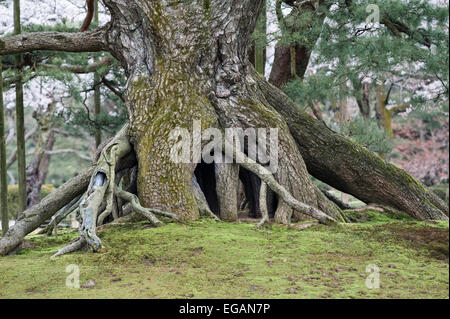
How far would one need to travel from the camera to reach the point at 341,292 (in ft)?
10.1

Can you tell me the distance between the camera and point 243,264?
3693 millimetres

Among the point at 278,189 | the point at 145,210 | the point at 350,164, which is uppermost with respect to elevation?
the point at 350,164

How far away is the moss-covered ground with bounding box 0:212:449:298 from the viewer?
315 centimetres

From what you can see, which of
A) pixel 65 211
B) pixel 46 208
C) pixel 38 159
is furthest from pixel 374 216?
pixel 38 159

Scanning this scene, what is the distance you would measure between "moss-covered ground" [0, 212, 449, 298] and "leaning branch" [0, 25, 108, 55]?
7.93ft

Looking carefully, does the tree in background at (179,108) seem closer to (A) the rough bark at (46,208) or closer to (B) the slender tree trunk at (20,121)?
(A) the rough bark at (46,208)

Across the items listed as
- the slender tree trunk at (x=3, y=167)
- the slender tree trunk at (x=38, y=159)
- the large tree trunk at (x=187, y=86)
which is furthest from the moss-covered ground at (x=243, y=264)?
the slender tree trunk at (x=38, y=159)

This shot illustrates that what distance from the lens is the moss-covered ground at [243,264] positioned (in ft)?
10.3

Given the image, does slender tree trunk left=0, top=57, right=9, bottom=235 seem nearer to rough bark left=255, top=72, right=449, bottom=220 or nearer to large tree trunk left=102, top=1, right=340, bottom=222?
large tree trunk left=102, top=1, right=340, bottom=222

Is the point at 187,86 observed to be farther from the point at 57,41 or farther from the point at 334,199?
the point at 334,199

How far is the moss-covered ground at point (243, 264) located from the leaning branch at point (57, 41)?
2416 mm

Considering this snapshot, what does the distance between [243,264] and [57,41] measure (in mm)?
3940

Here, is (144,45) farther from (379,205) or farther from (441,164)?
(441,164)
